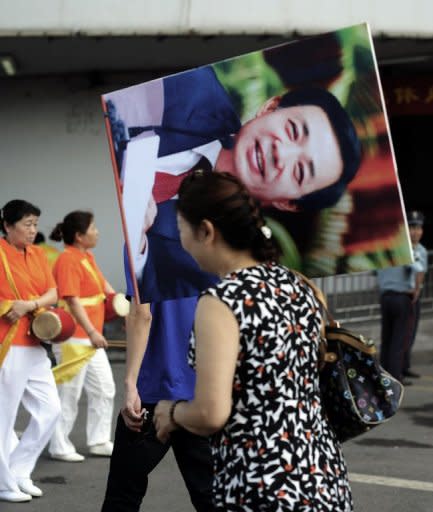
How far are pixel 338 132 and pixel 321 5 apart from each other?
10954 mm

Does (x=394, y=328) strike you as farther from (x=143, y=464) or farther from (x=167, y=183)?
(x=167, y=183)

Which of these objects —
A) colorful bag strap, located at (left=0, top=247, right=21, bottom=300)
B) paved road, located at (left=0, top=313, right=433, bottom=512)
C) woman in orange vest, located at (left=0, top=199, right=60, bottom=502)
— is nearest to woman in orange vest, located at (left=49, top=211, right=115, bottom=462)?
paved road, located at (left=0, top=313, right=433, bottom=512)

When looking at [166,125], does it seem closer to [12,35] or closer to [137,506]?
[137,506]

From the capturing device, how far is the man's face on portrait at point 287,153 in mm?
3346

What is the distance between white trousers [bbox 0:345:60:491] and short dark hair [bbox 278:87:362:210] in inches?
143

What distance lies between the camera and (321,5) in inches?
548

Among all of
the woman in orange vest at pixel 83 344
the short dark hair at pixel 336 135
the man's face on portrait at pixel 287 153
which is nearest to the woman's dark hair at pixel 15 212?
the woman in orange vest at pixel 83 344

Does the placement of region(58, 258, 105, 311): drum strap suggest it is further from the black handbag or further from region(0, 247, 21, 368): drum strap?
the black handbag

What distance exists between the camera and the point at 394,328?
10.9 metres

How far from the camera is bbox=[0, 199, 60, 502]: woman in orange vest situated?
21.9 ft

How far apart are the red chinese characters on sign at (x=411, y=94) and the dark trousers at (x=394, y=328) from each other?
686 centimetres

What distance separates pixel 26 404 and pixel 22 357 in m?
0.32

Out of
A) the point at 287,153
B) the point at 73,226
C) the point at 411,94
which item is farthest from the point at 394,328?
the point at 287,153

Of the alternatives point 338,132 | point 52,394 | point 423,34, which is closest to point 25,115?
point 423,34
